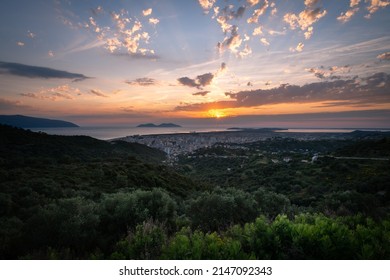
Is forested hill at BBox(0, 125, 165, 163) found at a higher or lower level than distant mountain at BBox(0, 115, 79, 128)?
lower

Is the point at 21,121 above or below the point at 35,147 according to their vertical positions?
above

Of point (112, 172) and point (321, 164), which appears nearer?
point (112, 172)

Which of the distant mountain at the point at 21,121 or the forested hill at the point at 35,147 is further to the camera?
the forested hill at the point at 35,147

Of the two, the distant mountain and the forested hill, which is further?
the forested hill

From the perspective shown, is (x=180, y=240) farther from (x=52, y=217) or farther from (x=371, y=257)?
(x=52, y=217)

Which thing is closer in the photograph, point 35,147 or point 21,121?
point 21,121

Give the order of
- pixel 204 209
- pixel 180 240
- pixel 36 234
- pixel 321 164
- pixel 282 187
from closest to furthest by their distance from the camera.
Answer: pixel 180 240 < pixel 36 234 < pixel 204 209 < pixel 282 187 < pixel 321 164

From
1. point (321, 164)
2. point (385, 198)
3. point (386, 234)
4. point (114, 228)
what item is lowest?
point (321, 164)

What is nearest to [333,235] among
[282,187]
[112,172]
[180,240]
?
[180,240]

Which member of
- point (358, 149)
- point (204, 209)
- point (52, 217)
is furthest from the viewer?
point (358, 149)

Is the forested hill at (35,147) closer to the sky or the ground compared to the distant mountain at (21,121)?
closer to the ground
